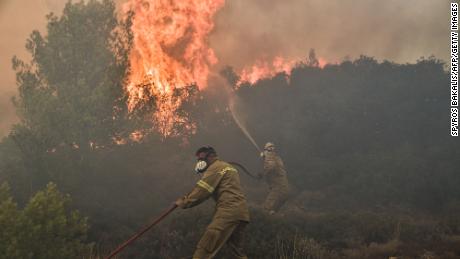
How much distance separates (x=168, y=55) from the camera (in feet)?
81.4

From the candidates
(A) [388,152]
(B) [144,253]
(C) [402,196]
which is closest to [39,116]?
(B) [144,253]

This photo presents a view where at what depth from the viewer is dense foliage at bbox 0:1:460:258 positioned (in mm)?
9555

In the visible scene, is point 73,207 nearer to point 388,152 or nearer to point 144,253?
point 144,253

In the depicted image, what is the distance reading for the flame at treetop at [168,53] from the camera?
20.4 m

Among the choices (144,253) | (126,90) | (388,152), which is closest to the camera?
(144,253)

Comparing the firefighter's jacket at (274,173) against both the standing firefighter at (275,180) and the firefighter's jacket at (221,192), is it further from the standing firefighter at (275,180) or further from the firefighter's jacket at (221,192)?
the firefighter's jacket at (221,192)

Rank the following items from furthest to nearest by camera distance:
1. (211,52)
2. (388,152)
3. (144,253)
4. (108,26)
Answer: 1. (211,52)
2. (108,26)
3. (388,152)
4. (144,253)

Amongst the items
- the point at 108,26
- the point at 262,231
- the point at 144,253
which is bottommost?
the point at 144,253

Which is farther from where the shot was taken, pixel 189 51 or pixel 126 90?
pixel 189 51

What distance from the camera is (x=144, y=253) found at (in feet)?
31.6

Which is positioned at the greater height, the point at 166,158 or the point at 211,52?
the point at 211,52

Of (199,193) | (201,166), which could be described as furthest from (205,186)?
(201,166)

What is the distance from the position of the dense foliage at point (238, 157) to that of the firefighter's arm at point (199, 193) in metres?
2.93

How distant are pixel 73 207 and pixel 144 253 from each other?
5037mm
